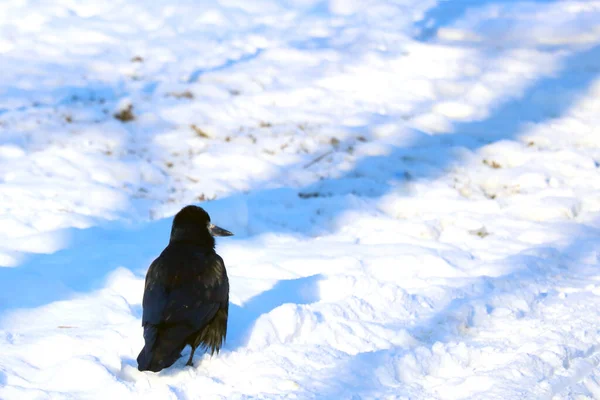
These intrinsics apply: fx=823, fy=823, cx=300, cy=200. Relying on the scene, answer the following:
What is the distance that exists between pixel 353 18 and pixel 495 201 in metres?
4.85

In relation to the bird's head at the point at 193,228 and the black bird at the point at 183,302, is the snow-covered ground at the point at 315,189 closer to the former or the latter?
the black bird at the point at 183,302

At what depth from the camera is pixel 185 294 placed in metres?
3.43

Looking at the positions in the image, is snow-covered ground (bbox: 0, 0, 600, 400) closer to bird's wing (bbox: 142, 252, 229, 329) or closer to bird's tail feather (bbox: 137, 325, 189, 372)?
bird's tail feather (bbox: 137, 325, 189, 372)

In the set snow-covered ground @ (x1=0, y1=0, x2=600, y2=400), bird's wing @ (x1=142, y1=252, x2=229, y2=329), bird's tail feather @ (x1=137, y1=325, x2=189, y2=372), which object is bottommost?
snow-covered ground @ (x1=0, y1=0, x2=600, y2=400)

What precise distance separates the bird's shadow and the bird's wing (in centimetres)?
27

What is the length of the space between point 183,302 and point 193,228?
1.87 ft

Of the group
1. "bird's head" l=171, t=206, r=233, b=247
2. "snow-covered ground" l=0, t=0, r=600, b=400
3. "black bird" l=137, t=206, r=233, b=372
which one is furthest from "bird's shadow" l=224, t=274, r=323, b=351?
"bird's head" l=171, t=206, r=233, b=247

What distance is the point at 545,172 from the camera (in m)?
6.39

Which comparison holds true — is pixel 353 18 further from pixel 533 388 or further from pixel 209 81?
pixel 533 388

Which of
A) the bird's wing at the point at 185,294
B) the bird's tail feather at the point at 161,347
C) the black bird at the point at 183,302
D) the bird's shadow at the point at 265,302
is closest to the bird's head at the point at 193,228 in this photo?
the black bird at the point at 183,302

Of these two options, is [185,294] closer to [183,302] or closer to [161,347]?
[183,302]

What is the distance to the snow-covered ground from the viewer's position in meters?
3.59

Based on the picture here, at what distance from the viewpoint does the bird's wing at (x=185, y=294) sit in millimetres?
3330

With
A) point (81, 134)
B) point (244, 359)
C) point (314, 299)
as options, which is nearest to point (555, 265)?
point (314, 299)
